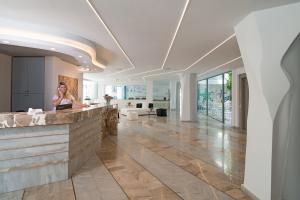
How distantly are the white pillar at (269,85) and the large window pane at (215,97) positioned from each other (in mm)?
9599

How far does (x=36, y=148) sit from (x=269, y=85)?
3871 millimetres

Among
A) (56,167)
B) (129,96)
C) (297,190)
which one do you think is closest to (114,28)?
(56,167)

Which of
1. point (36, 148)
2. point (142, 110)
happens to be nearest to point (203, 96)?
point (142, 110)

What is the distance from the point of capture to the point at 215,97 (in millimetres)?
13656

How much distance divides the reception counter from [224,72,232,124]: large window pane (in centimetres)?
924

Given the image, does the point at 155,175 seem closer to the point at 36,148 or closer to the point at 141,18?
the point at 36,148

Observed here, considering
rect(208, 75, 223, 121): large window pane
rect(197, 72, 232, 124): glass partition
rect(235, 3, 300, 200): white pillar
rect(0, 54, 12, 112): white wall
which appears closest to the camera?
rect(235, 3, 300, 200): white pillar

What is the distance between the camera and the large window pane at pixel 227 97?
11.2m

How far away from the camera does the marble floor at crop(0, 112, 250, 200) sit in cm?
321

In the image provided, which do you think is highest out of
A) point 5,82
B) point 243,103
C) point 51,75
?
point 51,75

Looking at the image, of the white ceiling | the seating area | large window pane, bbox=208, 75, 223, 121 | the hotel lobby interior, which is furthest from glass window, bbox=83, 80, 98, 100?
the white ceiling

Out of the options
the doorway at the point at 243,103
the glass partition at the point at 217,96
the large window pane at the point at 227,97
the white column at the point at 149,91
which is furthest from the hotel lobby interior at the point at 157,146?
the white column at the point at 149,91

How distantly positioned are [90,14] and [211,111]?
42.2 feet

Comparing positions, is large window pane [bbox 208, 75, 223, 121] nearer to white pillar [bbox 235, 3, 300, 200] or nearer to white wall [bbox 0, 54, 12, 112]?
white pillar [bbox 235, 3, 300, 200]
